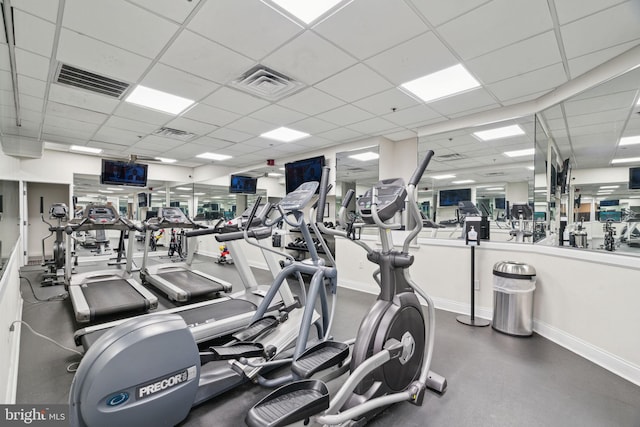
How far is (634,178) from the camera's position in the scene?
2.59 meters

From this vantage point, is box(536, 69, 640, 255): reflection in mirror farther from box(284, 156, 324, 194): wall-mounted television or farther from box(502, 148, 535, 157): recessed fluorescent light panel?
box(284, 156, 324, 194): wall-mounted television

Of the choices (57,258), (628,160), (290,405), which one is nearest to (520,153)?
(628,160)

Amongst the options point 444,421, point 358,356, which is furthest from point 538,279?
point 358,356

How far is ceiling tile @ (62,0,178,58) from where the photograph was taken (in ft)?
6.72

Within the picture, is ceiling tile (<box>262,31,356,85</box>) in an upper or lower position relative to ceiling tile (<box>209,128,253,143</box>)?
upper

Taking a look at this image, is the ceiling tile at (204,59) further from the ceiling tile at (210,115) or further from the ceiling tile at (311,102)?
the ceiling tile at (210,115)

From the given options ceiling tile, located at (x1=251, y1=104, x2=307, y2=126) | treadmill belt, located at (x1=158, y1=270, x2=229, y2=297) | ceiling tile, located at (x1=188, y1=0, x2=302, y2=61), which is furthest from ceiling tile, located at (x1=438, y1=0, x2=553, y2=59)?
treadmill belt, located at (x1=158, y1=270, x2=229, y2=297)

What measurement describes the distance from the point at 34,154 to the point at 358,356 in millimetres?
8272

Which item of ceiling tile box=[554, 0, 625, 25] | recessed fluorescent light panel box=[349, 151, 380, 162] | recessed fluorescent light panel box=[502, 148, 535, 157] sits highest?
ceiling tile box=[554, 0, 625, 25]

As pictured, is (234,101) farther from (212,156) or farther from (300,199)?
(212,156)

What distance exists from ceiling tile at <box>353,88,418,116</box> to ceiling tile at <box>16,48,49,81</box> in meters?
3.27

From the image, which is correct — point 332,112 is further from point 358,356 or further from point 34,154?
point 34,154

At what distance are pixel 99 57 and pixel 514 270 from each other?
4.73 metres

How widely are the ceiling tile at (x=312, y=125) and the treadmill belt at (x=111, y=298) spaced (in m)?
3.28
